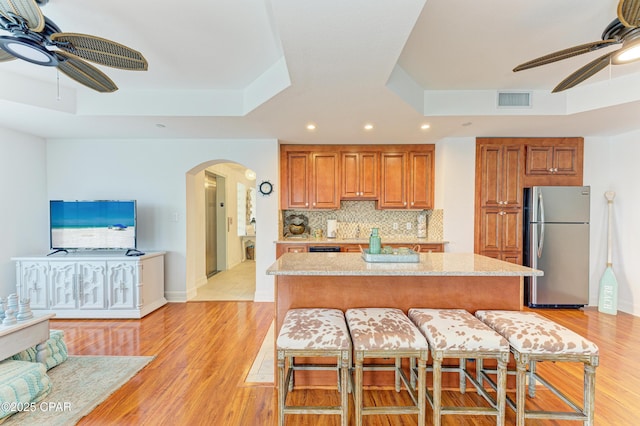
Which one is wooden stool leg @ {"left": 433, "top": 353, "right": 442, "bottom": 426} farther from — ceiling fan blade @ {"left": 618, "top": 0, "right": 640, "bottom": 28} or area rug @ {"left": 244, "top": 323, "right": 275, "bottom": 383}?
ceiling fan blade @ {"left": 618, "top": 0, "right": 640, "bottom": 28}

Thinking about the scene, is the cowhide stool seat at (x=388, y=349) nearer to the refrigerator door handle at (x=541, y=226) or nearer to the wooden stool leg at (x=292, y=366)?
the wooden stool leg at (x=292, y=366)

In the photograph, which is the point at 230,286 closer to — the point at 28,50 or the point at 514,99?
the point at 28,50

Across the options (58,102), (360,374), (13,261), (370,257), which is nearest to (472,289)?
(370,257)

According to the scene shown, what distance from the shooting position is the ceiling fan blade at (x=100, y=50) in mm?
1698

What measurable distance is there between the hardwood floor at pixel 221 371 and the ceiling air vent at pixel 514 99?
2594 millimetres

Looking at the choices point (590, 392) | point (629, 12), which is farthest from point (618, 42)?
point (590, 392)

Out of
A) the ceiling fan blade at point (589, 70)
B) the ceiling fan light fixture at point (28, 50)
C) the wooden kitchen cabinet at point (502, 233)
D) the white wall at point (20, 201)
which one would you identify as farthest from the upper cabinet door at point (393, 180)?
the white wall at point (20, 201)

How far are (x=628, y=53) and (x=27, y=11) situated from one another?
3.66 m

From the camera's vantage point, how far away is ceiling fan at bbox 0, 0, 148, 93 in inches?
62.0

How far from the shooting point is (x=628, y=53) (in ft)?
6.49

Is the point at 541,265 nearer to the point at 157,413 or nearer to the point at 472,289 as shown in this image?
the point at 472,289

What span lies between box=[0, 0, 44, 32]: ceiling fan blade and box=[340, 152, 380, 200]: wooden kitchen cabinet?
3546 millimetres

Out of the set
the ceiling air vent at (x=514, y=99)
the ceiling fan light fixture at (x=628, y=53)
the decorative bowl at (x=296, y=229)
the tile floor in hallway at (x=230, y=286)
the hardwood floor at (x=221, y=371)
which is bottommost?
the tile floor in hallway at (x=230, y=286)

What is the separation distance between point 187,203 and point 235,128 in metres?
1.44
